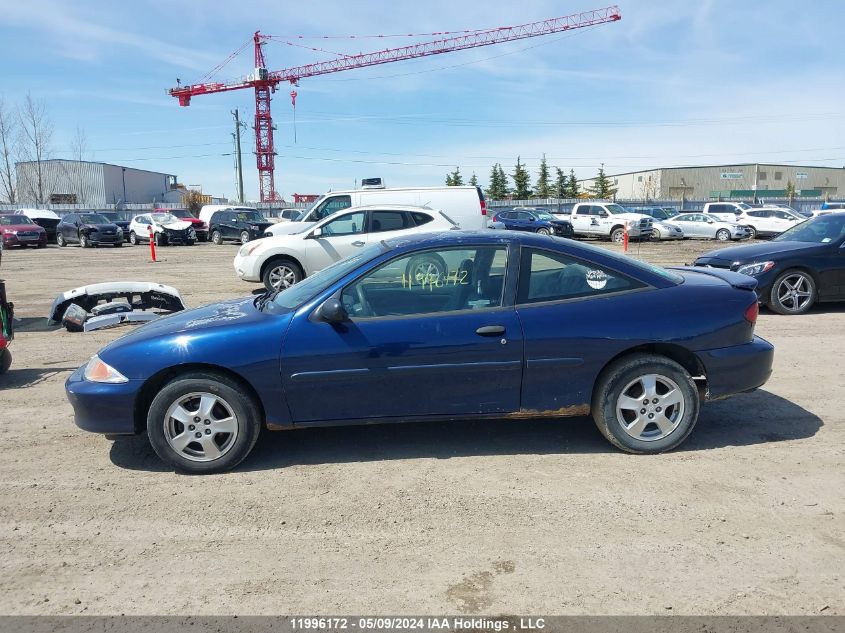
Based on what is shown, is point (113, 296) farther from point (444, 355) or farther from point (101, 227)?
point (101, 227)

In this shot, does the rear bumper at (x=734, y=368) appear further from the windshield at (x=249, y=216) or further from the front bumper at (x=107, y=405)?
the windshield at (x=249, y=216)

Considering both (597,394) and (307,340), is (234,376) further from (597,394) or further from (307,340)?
(597,394)

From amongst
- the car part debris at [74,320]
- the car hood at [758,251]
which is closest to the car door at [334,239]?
the car part debris at [74,320]

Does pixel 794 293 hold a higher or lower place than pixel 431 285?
lower

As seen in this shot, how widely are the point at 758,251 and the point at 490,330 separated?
280 inches

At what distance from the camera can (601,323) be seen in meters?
4.33

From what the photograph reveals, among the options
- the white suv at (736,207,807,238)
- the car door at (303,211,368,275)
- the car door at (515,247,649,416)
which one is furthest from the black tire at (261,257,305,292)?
the white suv at (736,207,807,238)

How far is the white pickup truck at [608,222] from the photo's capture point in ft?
95.1

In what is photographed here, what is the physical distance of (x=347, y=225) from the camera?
12.1 meters

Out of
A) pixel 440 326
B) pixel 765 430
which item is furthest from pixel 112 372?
pixel 765 430

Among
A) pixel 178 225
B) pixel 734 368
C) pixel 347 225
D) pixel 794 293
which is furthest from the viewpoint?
pixel 178 225

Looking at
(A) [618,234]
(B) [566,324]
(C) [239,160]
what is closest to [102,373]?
(B) [566,324]

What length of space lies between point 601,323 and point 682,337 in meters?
0.58

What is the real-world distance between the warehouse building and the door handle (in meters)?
62.5
